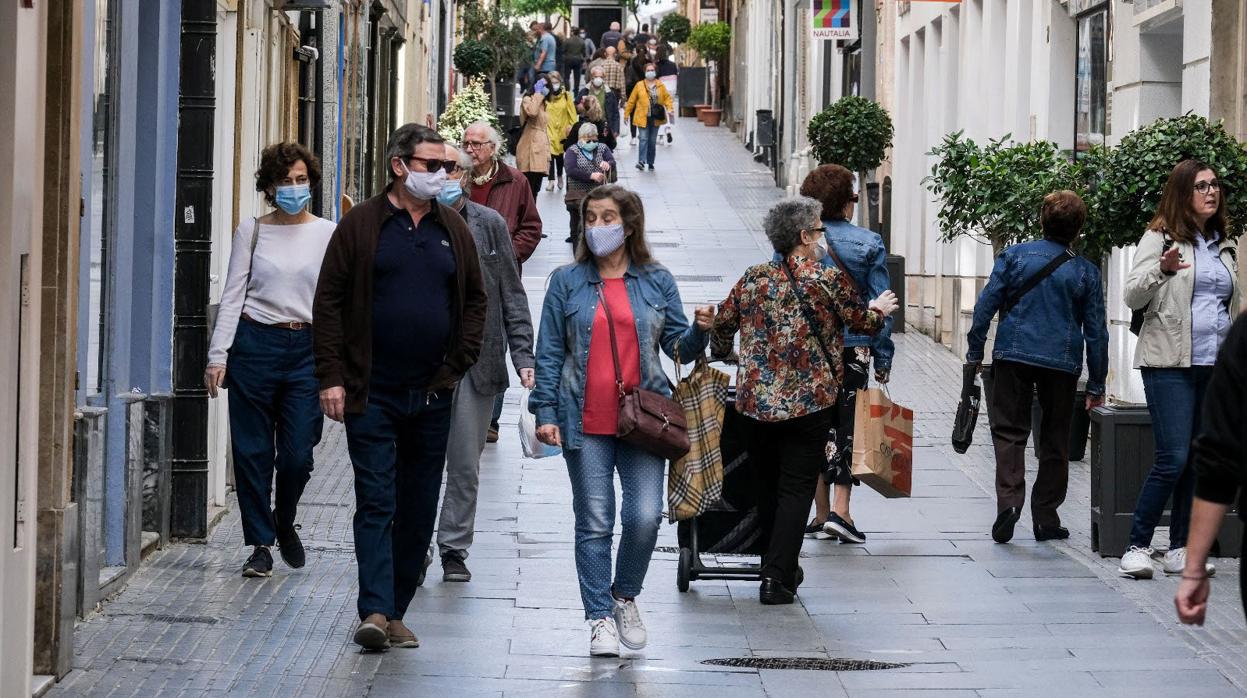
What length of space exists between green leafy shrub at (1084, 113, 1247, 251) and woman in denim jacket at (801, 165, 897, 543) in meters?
1.33

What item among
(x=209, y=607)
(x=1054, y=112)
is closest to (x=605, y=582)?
(x=209, y=607)

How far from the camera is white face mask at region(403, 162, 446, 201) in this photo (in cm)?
769

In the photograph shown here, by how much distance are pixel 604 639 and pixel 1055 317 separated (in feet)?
11.6

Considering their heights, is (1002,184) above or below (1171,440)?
above

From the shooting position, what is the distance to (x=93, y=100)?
28.5 ft

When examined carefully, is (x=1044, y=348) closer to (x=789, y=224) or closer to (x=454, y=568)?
(x=789, y=224)

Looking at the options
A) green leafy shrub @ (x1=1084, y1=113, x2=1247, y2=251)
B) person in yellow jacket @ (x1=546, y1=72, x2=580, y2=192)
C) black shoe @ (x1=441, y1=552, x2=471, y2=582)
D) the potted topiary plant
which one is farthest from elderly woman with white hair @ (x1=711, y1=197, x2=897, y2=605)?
the potted topiary plant

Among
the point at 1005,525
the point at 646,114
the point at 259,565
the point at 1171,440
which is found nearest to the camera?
the point at 259,565

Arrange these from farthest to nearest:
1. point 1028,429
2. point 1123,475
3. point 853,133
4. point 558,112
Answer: point 558,112 → point 853,133 → point 1028,429 → point 1123,475

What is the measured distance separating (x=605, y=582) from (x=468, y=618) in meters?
0.91

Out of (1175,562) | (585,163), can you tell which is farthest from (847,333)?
(585,163)

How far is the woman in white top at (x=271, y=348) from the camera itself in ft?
30.2

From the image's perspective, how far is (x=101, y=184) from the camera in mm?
9102

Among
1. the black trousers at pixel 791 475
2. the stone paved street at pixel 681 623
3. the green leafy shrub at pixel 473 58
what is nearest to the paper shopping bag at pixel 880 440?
the stone paved street at pixel 681 623
